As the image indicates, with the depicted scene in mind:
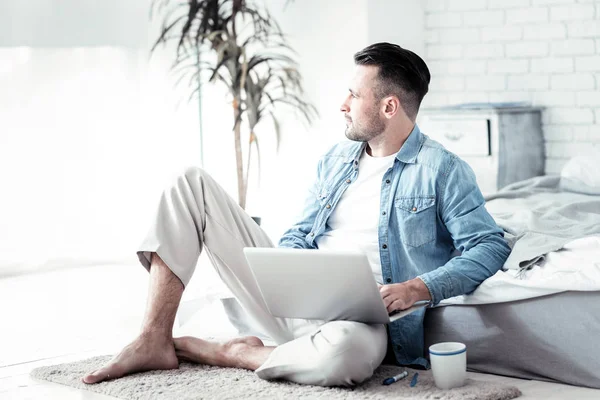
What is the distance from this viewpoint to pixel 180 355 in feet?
9.00

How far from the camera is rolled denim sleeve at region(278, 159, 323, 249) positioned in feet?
9.34

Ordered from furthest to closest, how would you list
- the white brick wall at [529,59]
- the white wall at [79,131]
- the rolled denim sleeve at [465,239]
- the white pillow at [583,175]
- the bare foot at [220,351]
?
the white brick wall at [529,59]
the white wall at [79,131]
the white pillow at [583,175]
the bare foot at [220,351]
the rolled denim sleeve at [465,239]

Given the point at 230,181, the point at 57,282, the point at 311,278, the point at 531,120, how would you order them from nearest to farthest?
the point at 311,278, the point at 57,282, the point at 531,120, the point at 230,181

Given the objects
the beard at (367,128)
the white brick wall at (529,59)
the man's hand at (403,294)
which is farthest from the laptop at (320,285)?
the white brick wall at (529,59)

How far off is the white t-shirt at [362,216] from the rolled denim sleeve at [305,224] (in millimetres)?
59

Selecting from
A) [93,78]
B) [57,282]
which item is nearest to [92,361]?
[57,282]

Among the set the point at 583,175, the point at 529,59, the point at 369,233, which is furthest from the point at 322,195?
the point at 529,59

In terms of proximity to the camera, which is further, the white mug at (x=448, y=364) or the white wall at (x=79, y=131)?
the white wall at (x=79, y=131)

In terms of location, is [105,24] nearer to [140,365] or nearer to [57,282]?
[57,282]

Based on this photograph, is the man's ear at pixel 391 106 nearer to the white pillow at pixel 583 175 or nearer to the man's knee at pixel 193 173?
the man's knee at pixel 193 173

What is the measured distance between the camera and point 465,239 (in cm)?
257

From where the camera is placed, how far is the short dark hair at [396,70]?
8.86ft

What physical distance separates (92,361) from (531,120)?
126 inches

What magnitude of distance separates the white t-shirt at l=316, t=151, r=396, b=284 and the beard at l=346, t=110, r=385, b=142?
85mm
